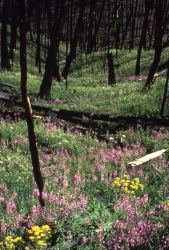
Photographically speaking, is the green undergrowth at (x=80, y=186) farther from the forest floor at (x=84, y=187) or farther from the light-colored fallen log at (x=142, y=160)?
the light-colored fallen log at (x=142, y=160)

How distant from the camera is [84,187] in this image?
345 inches

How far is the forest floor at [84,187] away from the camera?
606 centimetres

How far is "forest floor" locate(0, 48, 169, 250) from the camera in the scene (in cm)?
606

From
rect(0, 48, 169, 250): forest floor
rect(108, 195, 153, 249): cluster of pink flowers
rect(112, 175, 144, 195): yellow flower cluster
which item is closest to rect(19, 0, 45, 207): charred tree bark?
rect(0, 48, 169, 250): forest floor

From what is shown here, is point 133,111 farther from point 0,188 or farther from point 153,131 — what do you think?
point 0,188

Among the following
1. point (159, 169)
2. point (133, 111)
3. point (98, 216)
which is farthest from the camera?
point (133, 111)

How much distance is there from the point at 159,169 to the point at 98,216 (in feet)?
9.55

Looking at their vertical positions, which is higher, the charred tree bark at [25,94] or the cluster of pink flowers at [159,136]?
the charred tree bark at [25,94]

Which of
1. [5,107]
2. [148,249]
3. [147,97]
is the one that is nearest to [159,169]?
[148,249]

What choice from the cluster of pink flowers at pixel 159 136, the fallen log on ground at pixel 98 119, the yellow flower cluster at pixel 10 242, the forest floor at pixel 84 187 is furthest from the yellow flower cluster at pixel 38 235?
the fallen log on ground at pixel 98 119

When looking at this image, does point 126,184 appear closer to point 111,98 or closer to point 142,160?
point 142,160

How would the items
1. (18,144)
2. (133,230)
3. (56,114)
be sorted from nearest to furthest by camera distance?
(133,230)
(18,144)
(56,114)

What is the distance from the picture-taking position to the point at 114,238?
19.5ft

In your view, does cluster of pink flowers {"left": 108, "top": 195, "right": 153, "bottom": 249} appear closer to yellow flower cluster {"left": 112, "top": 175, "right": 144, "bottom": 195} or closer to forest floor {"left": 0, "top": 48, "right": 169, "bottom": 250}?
forest floor {"left": 0, "top": 48, "right": 169, "bottom": 250}
